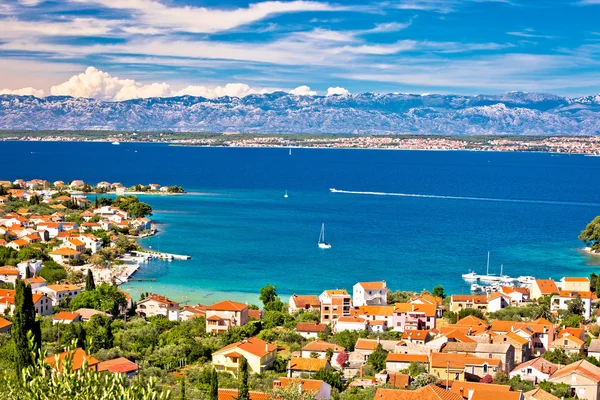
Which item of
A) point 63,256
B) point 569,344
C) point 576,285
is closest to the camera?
point 569,344

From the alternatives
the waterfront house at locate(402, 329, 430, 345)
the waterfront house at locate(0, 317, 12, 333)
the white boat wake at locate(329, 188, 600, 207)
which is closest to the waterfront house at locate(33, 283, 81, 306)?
the waterfront house at locate(0, 317, 12, 333)

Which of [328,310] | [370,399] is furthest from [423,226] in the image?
[370,399]

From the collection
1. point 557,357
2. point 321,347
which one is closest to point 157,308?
point 321,347

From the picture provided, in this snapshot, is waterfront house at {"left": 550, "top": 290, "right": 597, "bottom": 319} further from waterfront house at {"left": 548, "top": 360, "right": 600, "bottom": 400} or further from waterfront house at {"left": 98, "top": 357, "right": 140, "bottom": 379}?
waterfront house at {"left": 98, "top": 357, "right": 140, "bottom": 379}

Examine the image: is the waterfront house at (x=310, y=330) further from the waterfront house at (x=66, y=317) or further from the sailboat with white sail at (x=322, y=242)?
the sailboat with white sail at (x=322, y=242)

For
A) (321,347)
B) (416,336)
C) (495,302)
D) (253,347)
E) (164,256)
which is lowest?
(164,256)

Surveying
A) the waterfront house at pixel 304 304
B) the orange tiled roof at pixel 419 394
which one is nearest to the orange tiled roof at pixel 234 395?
the orange tiled roof at pixel 419 394

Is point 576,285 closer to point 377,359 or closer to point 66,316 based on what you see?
point 377,359

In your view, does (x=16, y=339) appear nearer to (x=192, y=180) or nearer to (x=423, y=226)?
(x=423, y=226)
